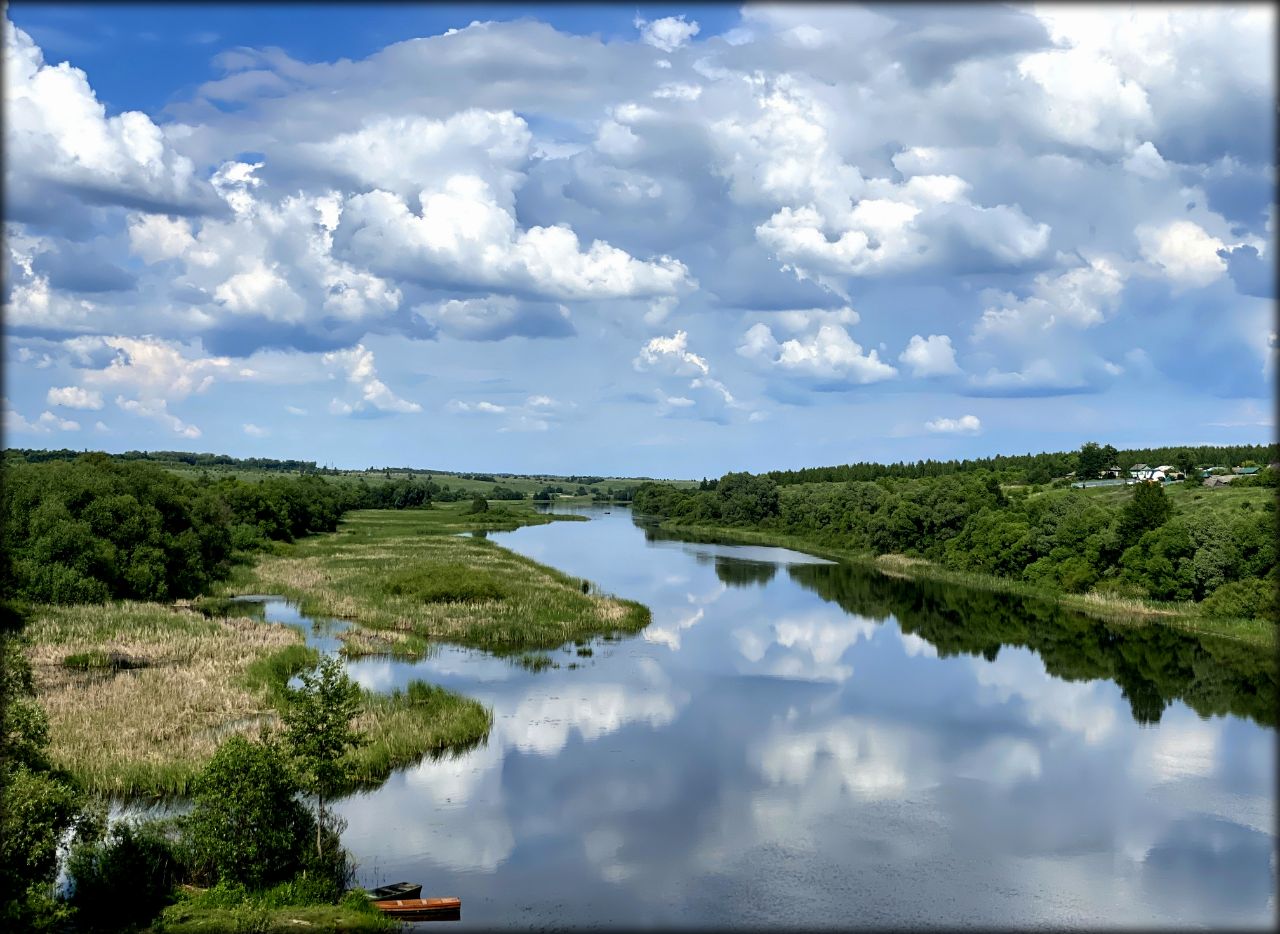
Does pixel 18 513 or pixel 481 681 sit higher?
pixel 18 513

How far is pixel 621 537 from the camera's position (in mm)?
145500

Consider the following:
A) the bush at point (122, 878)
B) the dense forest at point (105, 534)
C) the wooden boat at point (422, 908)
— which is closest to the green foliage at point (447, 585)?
the dense forest at point (105, 534)

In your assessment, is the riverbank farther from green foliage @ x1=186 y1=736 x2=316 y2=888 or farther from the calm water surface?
green foliage @ x1=186 y1=736 x2=316 y2=888

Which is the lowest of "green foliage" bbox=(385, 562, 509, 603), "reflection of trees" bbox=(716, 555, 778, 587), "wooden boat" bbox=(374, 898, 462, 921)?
"wooden boat" bbox=(374, 898, 462, 921)

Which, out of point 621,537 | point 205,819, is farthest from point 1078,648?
point 621,537

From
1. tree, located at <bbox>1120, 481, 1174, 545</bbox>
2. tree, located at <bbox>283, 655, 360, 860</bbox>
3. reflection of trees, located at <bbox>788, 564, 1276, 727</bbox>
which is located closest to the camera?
tree, located at <bbox>283, 655, 360, 860</bbox>

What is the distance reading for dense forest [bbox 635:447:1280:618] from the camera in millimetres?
62656

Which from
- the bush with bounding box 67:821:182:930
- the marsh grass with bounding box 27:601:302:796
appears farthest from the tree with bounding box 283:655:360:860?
the marsh grass with bounding box 27:601:302:796

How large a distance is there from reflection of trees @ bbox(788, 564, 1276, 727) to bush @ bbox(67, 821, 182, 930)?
3810 centimetres

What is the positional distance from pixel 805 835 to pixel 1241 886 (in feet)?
36.3

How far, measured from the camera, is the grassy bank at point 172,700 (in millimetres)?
28875

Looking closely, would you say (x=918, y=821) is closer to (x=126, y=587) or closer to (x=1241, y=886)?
(x=1241, y=886)

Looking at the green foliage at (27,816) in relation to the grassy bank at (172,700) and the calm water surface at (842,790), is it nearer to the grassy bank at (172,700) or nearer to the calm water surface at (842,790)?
the grassy bank at (172,700)

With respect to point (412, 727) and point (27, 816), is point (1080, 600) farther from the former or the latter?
point (27, 816)
